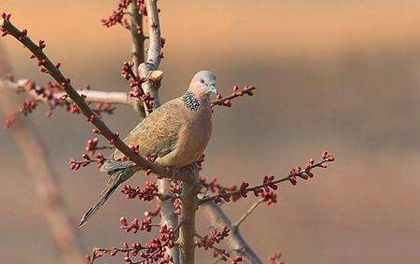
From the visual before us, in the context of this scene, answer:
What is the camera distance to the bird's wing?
282 centimetres

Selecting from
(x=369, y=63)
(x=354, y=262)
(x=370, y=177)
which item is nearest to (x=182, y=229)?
(x=354, y=262)

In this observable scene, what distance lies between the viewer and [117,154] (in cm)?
288

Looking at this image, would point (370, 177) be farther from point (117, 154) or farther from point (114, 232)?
point (117, 154)

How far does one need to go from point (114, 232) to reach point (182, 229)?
8.64 meters

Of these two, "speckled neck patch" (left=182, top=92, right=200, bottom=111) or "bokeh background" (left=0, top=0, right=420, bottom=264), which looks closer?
"speckled neck patch" (left=182, top=92, right=200, bottom=111)

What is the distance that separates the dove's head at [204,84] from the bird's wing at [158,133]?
57 mm

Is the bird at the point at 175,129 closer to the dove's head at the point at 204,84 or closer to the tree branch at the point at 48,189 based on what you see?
the dove's head at the point at 204,84

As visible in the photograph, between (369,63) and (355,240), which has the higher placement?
(369,63)

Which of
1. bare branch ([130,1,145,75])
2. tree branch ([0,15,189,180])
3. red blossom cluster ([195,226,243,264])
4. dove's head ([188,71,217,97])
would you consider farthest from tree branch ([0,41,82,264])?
bare branch ([130,1,145,75])

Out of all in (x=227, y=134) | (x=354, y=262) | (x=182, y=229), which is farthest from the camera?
(x=227, y=134)

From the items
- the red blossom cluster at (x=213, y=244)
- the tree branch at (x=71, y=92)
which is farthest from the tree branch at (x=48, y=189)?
the red blossom cluster at (x=213, y=244)

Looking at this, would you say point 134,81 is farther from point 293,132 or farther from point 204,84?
point 293,132

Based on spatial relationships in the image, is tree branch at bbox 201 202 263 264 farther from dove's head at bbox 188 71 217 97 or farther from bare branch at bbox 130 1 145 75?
bare branch at bbox 130 1 145 75

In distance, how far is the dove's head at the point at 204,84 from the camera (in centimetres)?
285
